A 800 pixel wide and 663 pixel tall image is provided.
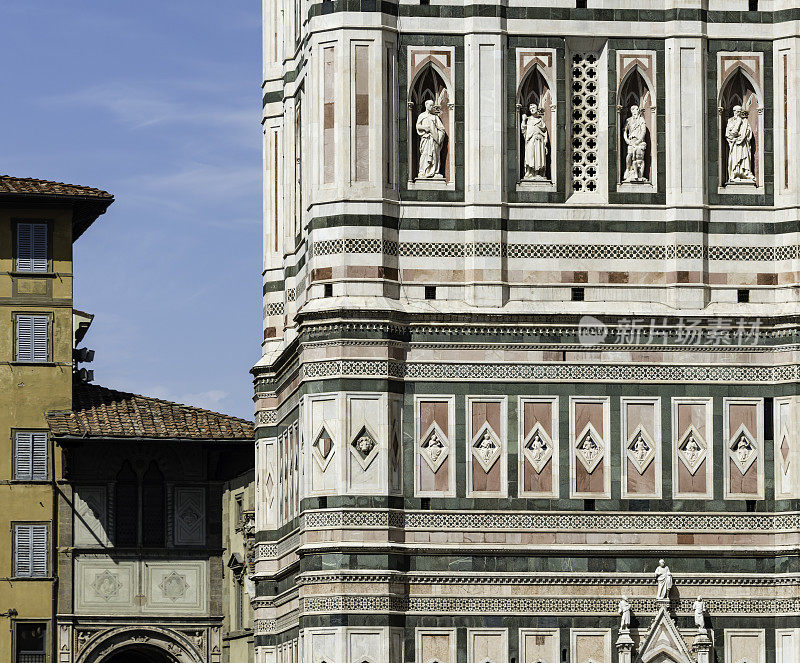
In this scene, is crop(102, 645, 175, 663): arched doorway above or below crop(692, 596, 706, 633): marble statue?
below

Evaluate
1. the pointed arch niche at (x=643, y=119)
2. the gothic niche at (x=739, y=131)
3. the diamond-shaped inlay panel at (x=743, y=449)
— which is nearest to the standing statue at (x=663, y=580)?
the diamond-shaped inlay panel at (x=743, y=449)

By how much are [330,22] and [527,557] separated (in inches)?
382

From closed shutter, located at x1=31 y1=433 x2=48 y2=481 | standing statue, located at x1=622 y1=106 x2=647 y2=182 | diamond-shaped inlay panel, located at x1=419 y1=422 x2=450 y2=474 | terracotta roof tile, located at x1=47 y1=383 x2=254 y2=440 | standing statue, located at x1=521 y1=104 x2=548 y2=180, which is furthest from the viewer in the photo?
closed shutter, located at x1=31 y1=433 x2=48 y2=481

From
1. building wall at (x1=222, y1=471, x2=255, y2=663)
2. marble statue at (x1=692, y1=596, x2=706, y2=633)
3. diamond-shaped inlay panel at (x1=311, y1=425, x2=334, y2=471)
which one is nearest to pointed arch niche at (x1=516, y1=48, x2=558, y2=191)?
diamond-shaped inlay panel at (x1=311, y1=425, x2=334, y2=471)

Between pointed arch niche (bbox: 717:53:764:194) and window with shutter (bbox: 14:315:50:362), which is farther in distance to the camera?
window with shutter (bbox: 14:315:50:362)

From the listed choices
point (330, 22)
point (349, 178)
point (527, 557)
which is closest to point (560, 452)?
point (527, 557)

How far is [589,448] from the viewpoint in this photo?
120ft

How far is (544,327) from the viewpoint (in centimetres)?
3666

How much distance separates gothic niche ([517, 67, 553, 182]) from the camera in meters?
37.5

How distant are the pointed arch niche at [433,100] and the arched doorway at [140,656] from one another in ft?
68.5

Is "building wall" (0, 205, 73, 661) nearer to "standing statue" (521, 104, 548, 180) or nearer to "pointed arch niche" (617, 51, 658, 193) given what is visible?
"standing statue" (521, 104, 548, 180)

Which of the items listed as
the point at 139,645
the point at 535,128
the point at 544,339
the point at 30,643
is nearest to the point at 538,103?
the point at 535,128

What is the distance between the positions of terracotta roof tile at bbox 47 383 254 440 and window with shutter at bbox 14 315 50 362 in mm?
1455

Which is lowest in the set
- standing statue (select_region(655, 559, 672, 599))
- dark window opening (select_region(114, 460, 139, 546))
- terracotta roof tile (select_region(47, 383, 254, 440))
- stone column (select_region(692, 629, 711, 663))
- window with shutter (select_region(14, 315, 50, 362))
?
stone column (select_region(692, 629, 711, 663))
